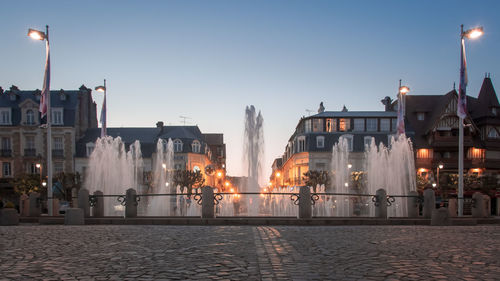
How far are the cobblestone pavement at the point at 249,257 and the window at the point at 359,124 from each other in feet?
162

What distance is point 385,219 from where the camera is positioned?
1869cm

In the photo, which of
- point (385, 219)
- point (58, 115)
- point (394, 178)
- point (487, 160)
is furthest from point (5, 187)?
point (487, 160)

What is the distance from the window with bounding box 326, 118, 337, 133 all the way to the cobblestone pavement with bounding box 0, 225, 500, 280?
161ft

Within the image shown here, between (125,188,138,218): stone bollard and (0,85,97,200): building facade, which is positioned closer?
(125,188,138,218): stone bollard

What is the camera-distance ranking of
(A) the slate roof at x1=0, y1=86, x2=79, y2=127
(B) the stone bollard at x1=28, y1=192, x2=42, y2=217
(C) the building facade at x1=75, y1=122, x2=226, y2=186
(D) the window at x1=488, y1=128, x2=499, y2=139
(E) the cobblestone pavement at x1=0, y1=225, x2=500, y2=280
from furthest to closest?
1. (C) the building facade at x1=75, y1=122, x2=226, y2=186
2. (D) the window at x1=488, y1=128, x2=499, y2=139
3. (A) the slate roof at x1=0, y1=86, x2=79, y2=127
4. (B) the stone bollard at x1=28, y1=192, x2=42, y2=217
5. (E) the cobblestone pavement at x1=0, y1=225, x2=500, y2=280

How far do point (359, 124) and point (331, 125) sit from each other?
3.86 m

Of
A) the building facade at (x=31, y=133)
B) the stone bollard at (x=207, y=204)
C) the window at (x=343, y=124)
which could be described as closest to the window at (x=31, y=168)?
the building facade at (x=31, y=133)

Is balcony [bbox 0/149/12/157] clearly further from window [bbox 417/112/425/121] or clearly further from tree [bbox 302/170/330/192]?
window [bbox 417/112/425/121]

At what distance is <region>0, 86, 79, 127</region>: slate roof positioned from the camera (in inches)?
2077

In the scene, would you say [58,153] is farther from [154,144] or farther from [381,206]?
[381,206]

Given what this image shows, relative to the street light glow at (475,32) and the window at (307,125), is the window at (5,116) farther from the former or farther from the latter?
the street light glow at (475,32)

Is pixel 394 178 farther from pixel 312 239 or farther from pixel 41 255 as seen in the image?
pixel 41 255

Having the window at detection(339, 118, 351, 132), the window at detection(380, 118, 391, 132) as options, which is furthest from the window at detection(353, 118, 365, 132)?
the window at detection(380, 118, 391, 132)

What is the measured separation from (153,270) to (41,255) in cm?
310
